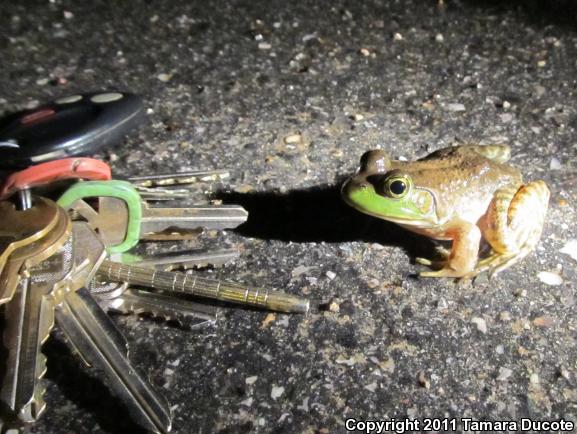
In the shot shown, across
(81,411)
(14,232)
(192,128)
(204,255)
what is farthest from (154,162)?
(81,411)

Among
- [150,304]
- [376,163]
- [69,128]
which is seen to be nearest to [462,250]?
[376,163]

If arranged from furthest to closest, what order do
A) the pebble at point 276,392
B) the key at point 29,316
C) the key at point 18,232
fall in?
1. the pebble at point 276,392
2. the key at point 18,232
3. the key at point 29,316

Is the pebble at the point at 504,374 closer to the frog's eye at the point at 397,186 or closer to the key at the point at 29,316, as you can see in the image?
the frog's eye at the point at 397,186

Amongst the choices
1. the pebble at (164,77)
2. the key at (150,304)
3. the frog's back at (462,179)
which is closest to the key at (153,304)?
the key at (150,304)

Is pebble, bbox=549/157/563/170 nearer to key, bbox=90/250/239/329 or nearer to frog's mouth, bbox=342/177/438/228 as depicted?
frog's mouth, bbox=342/177/438/228

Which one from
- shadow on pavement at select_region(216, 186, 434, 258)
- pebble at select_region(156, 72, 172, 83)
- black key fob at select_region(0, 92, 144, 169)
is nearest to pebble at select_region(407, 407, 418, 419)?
shadow on pavement at select_region(216, 186, 434, 258)

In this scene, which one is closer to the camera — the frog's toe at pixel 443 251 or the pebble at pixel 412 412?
the pebble at pixel 412 412
